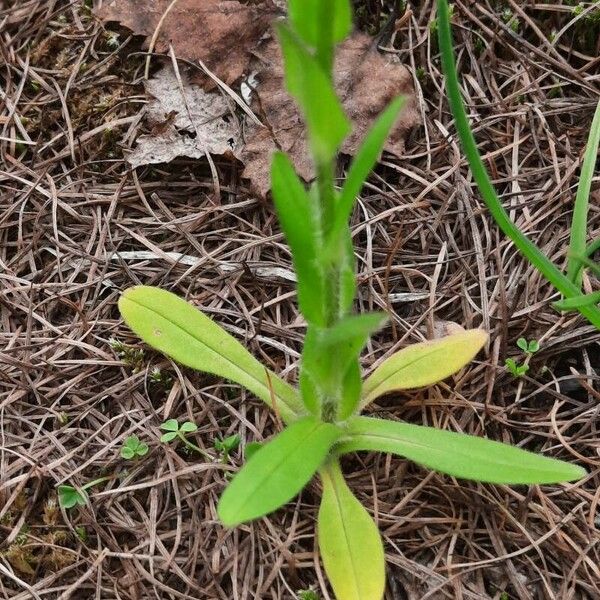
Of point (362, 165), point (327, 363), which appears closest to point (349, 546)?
point (327, 363)

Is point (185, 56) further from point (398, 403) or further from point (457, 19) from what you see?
point (398, 403)

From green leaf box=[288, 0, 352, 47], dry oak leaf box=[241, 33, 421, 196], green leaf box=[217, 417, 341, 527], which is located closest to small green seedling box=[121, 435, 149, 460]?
green leaf box=[217, 417, 341, 527]

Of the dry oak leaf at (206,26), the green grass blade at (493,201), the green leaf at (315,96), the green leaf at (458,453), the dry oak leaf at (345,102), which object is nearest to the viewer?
the green leaf at (315,96)

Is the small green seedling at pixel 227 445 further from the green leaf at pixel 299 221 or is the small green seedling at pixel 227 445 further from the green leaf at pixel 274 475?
the green leaf at pixel 299 221

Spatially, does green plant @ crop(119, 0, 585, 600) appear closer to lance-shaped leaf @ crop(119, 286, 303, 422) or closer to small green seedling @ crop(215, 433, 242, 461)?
lance-shaped leaf @ crop(119, 286, 303, 422)

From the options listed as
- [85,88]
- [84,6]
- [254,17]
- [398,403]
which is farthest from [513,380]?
[84,6]

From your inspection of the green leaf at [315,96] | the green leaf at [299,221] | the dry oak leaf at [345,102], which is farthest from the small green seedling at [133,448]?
the green leaf at [315,96]

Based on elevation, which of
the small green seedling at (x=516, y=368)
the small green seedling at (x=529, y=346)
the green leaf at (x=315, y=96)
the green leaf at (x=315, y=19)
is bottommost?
the small green seedling at (x=516, y=368)
